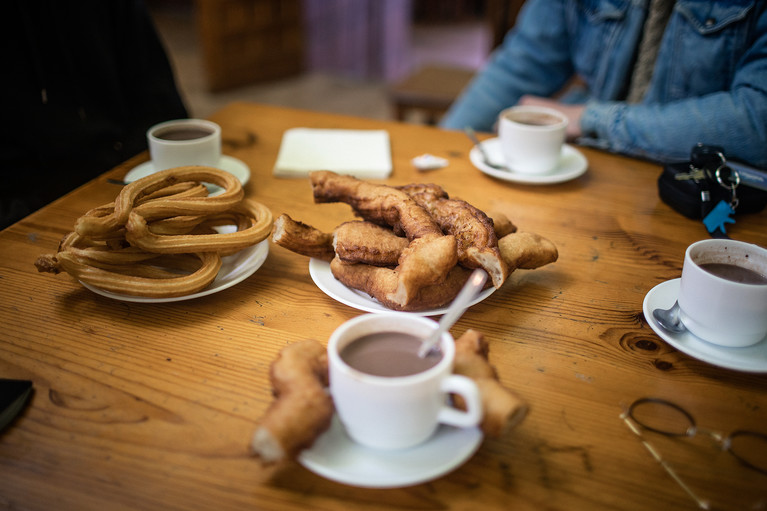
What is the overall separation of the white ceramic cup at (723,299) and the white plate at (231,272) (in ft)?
2.36

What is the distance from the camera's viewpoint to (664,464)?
0.69 metres

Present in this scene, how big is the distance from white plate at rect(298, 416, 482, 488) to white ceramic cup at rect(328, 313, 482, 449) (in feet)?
0.04

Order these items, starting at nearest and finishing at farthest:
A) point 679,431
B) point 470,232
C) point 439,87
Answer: point 679,431, point 470,232, point 439,87

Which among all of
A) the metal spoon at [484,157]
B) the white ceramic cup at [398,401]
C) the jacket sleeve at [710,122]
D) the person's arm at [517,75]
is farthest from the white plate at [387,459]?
the person's arm at [517,75]

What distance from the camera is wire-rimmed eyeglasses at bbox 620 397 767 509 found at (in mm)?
702

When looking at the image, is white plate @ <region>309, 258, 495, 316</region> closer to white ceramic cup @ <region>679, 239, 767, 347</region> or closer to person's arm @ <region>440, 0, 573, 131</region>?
white ceramic cup @ <region>679, 239, 767, 347</region>

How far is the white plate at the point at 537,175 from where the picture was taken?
148 centimetres

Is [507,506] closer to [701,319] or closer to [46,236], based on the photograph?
[701,319]

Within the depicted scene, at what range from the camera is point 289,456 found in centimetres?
62

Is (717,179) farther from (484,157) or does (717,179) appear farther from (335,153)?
(335,153)

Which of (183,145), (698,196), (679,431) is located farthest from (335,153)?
(679,431)

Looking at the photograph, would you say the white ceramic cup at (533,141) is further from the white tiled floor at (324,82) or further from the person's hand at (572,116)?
the white tiled floor at (324,82)

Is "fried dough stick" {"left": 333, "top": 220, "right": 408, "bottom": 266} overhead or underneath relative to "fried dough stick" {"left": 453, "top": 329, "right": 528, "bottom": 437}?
overhead

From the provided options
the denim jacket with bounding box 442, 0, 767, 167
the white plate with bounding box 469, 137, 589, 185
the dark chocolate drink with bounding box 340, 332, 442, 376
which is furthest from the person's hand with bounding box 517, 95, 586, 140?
the dark chocolate drink with bounding box 340, 332, 442, 376
